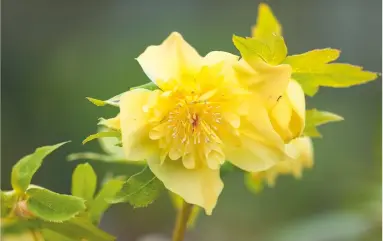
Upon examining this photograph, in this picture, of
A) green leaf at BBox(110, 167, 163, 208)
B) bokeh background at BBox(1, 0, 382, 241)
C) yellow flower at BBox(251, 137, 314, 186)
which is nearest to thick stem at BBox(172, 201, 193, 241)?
green leaf at BBox(110, 167, 163, 208)

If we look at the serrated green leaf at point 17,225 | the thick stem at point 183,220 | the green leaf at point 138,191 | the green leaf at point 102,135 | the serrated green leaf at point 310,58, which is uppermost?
the serrated green leaf at point 310,58

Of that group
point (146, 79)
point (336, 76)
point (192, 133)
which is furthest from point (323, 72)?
point (146, 79)

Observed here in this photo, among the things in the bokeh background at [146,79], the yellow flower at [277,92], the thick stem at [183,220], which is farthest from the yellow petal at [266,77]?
the bokeh background at [146,79]

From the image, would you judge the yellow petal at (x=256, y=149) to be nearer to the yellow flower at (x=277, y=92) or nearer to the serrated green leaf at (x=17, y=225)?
the yellow flower at (x=277, y=92)

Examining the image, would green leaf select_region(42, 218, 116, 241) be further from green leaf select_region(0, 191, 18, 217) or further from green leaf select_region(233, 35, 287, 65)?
green leaf select_region(233, 35, 287, 65)

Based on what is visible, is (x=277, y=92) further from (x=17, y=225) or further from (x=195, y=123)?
(x=17, y=225)

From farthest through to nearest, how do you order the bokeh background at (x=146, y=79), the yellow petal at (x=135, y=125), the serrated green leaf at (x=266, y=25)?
the bokeh background at (x=146, y=79) → the serrated green leaf at (x=266, y=25) → the yellow petal at (x=135, y=125)

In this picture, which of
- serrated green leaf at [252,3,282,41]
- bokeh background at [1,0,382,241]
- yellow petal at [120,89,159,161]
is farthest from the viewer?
bokeh background at [1,0,382,241]
